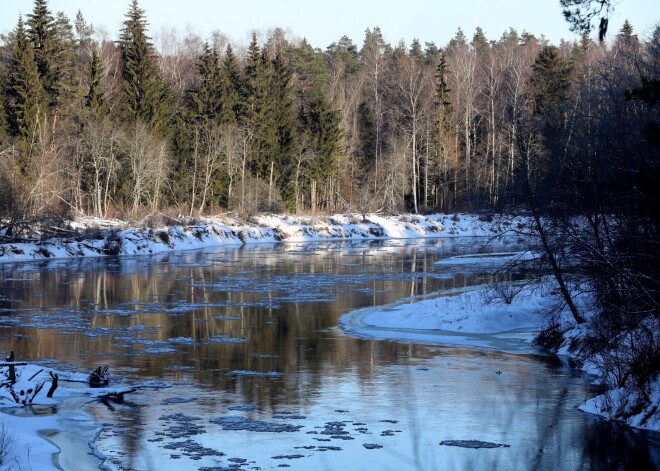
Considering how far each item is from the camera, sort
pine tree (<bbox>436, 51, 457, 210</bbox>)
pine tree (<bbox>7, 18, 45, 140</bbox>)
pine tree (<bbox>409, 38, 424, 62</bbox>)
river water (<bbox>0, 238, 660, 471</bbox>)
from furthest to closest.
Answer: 1. pine tree (<bbox>409, 38, 424, 62</bbox>)
2. pine tree (<bbox>436, 51, 457, 210</bbox>)
3. pine tree (<bbox>7, 18, 45, 140</bbox>)
4. river water (<bbox>0, 238, 660, 471</bbox>)

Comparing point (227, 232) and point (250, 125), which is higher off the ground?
point (250, 125)

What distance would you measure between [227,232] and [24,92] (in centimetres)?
1606

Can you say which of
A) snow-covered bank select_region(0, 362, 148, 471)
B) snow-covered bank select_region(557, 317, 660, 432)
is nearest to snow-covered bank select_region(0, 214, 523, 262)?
snow-covered bank select_region(557, 317, 660, 432)

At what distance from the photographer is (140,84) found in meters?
59.2

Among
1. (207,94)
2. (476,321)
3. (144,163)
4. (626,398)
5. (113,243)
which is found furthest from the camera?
(207,94)

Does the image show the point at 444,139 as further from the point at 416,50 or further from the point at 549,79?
the point at 416,50

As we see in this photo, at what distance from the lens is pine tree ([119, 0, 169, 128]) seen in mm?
58772

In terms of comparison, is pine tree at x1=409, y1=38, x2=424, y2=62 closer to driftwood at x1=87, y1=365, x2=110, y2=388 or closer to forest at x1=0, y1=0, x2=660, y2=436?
forest at x1=0, y1=0, x2=660, y2=436

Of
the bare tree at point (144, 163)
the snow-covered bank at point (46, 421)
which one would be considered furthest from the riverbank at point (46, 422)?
the bare tree at point (144, 163)

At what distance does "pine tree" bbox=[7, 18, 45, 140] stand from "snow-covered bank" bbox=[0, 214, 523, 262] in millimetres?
9629

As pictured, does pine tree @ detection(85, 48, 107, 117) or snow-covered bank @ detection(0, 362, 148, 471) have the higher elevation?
pine tree @ detection(85, 48, 107, 117)


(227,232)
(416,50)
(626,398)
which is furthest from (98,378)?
(416,50)

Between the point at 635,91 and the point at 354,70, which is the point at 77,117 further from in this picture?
the point at 635,91

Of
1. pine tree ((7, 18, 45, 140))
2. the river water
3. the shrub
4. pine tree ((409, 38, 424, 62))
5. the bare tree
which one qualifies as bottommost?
the river water
